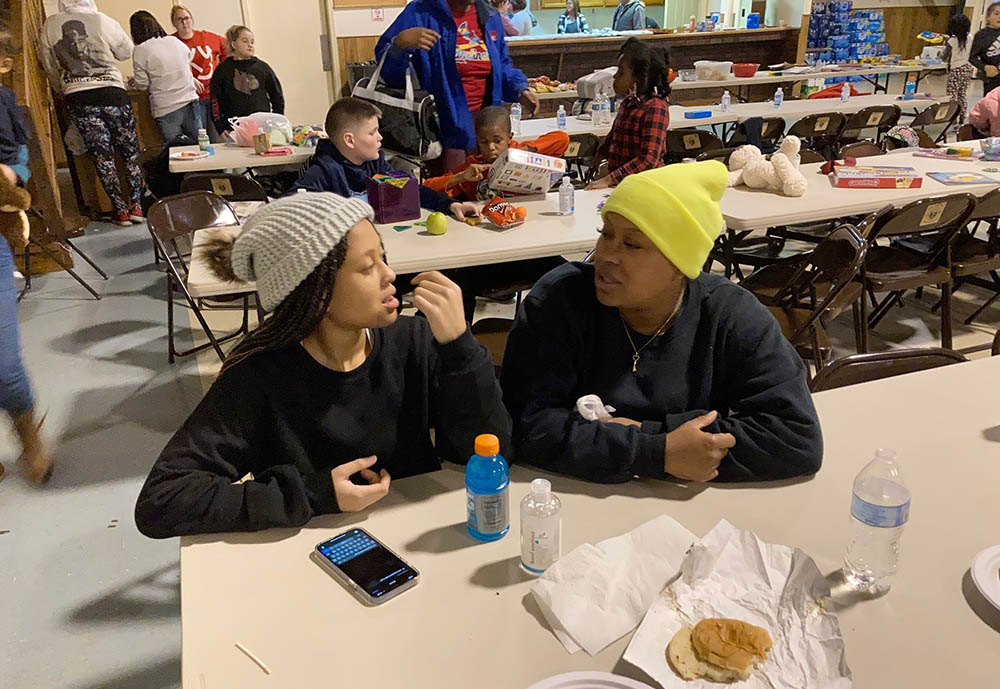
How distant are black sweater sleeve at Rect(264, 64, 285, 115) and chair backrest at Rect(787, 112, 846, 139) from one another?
13.1ft

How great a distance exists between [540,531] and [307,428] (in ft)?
1.59

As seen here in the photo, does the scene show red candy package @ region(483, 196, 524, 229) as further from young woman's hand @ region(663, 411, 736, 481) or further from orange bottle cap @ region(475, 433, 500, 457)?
orange bottle cap @ region(475, 433, 500, 457)

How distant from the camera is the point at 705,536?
116cm

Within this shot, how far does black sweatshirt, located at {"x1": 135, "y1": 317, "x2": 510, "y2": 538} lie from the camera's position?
48.1 inches

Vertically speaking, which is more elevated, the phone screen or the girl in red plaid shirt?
the girl in red plaid shirt

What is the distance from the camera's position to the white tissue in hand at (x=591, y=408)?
1.43 m

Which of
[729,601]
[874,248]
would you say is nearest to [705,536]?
[729,601]

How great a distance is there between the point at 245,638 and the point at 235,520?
0.77 ft

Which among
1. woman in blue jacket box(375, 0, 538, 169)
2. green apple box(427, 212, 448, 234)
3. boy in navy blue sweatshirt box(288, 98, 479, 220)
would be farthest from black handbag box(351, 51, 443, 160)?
green apple box(427, 212, 448, 234)

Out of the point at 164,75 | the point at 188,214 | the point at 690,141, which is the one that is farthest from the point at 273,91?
the point at 690,141

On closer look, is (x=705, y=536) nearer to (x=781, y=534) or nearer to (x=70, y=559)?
(x=781, y=534)

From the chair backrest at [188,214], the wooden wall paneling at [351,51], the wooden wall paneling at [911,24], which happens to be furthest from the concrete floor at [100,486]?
the wooden wall paneling at [911,24]

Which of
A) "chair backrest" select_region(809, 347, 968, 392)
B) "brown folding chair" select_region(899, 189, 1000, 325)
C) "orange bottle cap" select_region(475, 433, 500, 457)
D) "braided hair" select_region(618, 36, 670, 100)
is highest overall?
"braided hair" select_region(618, 36, 670, 100)

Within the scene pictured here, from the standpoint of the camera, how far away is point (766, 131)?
598cm
